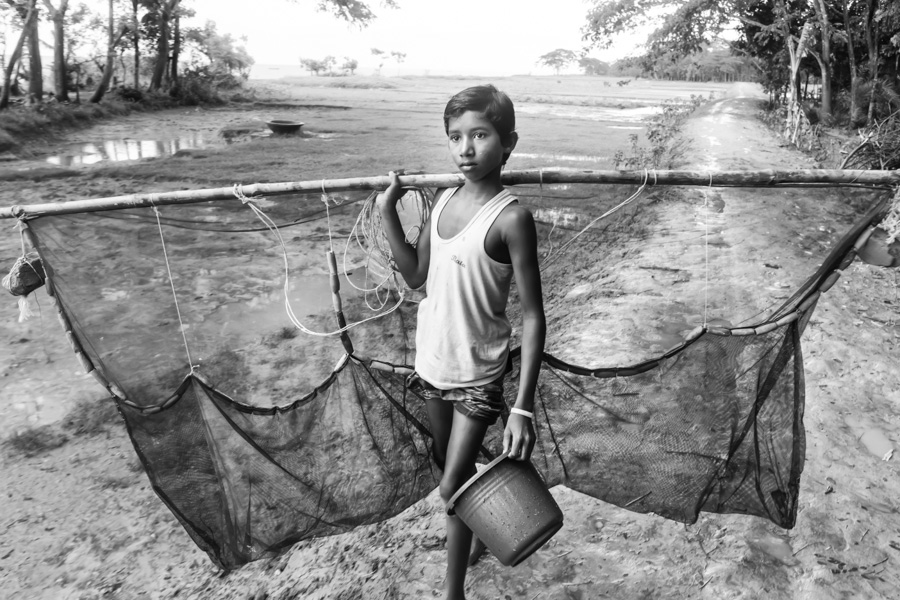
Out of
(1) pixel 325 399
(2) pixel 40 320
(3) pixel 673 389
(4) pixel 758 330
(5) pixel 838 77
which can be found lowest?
(2) pixel 40 320

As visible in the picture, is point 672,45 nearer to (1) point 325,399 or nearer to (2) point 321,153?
(2) point 321,153

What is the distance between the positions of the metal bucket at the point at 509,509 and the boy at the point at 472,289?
0.21 feet

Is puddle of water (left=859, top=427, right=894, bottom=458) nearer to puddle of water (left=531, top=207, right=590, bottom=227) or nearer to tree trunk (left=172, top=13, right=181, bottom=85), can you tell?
puddle of water (left=531, top=207, right=590, bottom=227)

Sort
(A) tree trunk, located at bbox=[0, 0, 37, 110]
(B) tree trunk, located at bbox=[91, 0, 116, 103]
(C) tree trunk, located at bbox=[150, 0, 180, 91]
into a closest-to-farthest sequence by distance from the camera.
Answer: (A) tree trunk, located at bbox=[0, 0, 37, 110], (B) tree trunk, located at bbox=[91, 0, 116, 103], (C) tree trunk, located at bbox=[150, 0, 180, 91]

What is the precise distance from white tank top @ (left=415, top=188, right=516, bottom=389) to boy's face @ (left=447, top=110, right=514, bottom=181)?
0.10 metres

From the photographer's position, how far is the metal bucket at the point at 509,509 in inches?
67.9

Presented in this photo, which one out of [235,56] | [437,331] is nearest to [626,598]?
[437,331]

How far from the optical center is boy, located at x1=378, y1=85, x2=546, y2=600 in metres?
1.71

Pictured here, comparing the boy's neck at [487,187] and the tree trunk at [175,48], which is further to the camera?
the tree trunk at [175,48]

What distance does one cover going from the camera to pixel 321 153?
1391 centimetres

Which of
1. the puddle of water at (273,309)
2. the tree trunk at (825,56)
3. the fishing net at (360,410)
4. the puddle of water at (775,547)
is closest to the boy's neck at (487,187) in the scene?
the fishing net at (360,410)

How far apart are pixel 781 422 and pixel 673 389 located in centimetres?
41

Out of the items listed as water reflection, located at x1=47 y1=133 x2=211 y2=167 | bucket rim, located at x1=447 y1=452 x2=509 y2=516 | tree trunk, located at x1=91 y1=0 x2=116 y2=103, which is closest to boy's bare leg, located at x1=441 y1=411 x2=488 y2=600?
bucket rim, located at x1=447 y1=452 x2=509 y2=516

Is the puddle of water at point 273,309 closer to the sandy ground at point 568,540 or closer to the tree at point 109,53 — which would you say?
the sandy ground at point 568,540
